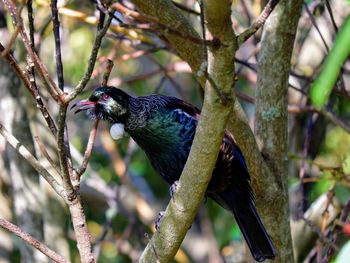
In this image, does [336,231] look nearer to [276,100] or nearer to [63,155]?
[276,100]

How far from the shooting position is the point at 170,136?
3686 mm

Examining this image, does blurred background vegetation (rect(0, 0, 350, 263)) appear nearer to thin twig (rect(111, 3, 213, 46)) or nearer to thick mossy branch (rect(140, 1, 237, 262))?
thick mossy branch (rect(140, 1, 237, 262))

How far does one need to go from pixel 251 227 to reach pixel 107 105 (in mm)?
960

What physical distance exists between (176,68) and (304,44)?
1.05 m

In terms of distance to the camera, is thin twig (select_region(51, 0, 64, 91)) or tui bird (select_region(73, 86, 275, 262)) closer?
thin twig (select_region(51, 0, 64, 91))

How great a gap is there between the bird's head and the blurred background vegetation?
1.59 ft

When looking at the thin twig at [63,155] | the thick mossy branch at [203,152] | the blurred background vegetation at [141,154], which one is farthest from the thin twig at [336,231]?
the thin twig at [63,155]

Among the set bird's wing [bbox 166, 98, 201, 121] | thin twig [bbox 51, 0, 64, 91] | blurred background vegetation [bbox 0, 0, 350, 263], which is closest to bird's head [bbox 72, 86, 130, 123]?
bird's wing [bbox 166, 98, 201, 121]

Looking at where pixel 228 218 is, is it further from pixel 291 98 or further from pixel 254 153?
pixel 254 153

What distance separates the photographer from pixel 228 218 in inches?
256

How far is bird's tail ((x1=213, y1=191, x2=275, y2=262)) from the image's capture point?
3.28 metres

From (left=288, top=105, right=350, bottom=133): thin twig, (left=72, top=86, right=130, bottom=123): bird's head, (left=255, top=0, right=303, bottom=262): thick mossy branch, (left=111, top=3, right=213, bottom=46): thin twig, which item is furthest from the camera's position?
(left=288, top=105, right=350, bottom=133): thin twig

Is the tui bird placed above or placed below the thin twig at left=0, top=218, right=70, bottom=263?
above

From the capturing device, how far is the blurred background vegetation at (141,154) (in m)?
4.29
